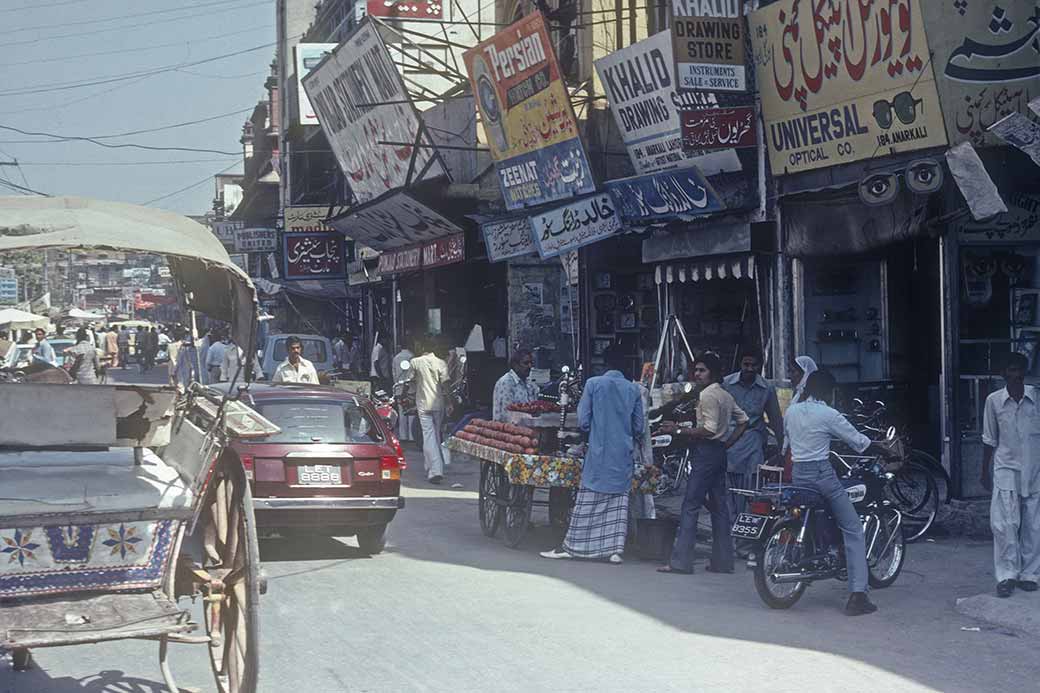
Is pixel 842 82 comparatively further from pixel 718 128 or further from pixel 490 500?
pixel 490 500

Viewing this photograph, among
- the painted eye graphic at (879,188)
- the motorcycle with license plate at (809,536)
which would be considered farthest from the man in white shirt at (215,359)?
the motorcycle with license plate at (809,536)

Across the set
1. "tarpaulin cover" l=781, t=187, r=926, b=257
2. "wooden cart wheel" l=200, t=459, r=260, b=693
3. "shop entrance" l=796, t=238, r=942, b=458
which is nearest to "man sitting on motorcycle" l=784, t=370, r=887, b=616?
"wooden cart wheel" l=200, t=459, r=260, b=693

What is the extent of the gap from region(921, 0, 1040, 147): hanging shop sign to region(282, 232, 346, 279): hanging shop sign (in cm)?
2329

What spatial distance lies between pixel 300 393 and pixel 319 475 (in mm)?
927

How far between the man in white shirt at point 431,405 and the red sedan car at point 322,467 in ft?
19.5

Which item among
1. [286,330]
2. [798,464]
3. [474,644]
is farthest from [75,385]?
[286,330]

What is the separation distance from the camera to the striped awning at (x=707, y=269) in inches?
639

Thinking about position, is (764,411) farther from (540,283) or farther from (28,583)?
(540,283)

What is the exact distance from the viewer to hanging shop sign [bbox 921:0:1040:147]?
41.4 ft

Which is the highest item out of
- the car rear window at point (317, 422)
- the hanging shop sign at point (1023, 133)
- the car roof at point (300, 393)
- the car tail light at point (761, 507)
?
the hanging shop sign at point (1023, 133)

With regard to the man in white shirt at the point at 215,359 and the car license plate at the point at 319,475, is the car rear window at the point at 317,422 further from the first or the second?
the man in white shirt at the point at 215,359

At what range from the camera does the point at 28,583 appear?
Result: 591 centimetres

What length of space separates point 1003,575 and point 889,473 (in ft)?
4.29

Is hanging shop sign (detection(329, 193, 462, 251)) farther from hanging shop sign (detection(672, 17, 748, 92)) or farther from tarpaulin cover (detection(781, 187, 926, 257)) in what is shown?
tarpaulin cover (detection(781, 187, 926, 257))
